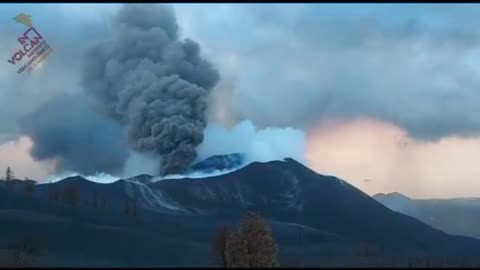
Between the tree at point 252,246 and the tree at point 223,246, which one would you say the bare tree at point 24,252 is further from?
the tree at point 252,246

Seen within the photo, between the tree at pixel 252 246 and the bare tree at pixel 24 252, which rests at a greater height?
the bare tree at pixel 24 252

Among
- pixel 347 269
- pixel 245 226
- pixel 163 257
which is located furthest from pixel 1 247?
pixel 347 269

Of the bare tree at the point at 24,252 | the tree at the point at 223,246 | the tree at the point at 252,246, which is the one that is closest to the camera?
the tree at the point at 252,246

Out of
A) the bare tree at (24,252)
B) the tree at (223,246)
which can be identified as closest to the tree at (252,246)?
the tree at (223,246)

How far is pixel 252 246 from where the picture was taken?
2559 inches

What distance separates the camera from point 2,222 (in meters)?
198

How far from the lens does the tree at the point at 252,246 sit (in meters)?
62.8

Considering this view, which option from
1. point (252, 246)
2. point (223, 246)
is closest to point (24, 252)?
point (223, 246)

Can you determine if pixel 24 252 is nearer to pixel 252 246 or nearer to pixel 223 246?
pixel 223 246

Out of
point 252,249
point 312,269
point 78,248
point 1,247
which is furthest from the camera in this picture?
point 78,248

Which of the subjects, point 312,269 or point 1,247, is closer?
point 312,269

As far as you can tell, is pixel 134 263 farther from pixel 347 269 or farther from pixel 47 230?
pixel 347 269

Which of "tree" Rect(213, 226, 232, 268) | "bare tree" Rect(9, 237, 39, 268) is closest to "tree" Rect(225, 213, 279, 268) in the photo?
"tree" Rect(213, 226, 232, 268)

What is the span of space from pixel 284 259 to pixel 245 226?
5292 inches
